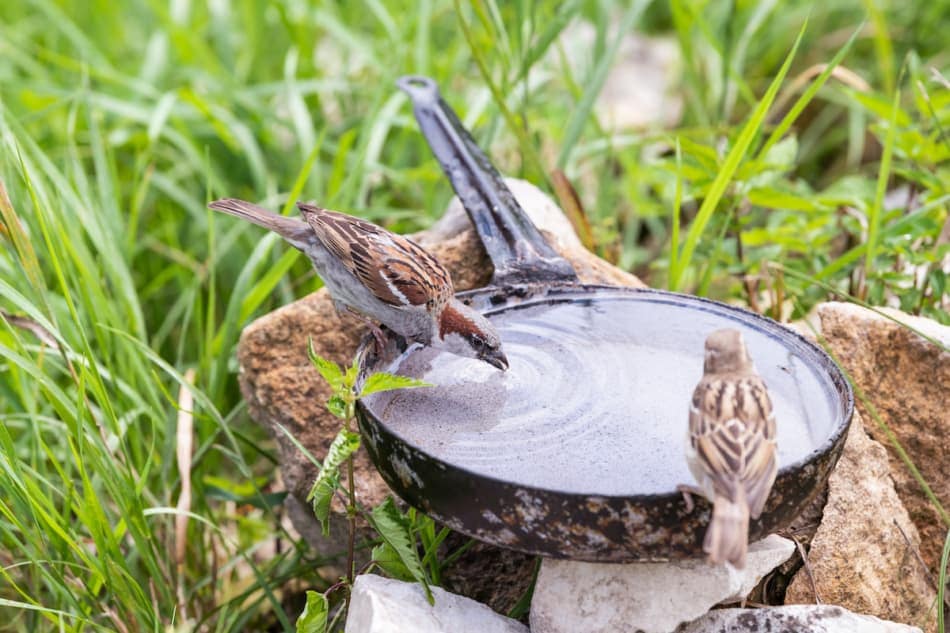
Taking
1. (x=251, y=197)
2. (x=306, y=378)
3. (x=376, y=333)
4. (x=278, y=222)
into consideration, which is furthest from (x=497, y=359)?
(x=251, y=197)

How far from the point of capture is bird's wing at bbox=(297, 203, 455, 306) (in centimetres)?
283

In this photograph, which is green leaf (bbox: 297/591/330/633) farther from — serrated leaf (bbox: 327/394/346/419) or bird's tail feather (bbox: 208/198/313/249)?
bird's tail feather (bbox: 208/198/313/249)

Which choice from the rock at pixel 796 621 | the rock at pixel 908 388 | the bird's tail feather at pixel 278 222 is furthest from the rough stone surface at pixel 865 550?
the bird's tail feather at pixel 278 222

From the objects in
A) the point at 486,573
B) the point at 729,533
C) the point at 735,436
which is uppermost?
the point at 735,436

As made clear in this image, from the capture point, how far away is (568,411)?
2514 mm

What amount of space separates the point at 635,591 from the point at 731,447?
540mm

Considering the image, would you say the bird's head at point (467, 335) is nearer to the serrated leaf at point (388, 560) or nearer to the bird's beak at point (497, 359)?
the bird's beak at point (497, 359)

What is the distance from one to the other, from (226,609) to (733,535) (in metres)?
1.61

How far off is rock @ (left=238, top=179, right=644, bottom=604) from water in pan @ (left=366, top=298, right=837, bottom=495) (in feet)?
1.33

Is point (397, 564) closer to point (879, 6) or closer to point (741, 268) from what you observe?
point (741, 268)

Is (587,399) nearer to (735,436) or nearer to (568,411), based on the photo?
(568,411)

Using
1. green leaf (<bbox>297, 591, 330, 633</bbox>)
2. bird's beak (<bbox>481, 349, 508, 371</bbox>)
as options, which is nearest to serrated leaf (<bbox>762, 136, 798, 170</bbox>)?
bird's beak (<bbox>481, 349, 508, 371</bbox>)

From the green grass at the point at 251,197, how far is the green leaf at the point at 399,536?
60 cm

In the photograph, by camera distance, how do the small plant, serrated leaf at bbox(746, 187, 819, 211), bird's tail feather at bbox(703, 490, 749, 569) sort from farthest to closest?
serrated leaf at bbox(746, 187, 819, 211) → the small plant → bird's tail feather at bbox(703, 490, 749, 569)
